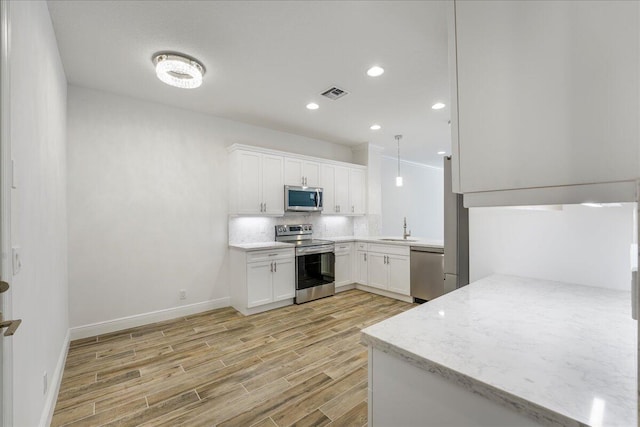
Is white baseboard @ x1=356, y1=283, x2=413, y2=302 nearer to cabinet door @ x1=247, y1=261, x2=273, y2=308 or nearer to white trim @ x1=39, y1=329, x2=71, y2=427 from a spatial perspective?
cabinet door @ x1=247, y1=261, x2=273, y2=308

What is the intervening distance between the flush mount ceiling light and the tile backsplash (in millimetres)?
2018

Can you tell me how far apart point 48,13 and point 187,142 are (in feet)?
6.18

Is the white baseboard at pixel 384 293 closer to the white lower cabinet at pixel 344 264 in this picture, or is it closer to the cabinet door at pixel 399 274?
the cabinet door at pixel 399 274

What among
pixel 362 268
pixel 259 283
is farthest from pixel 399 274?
pixel 259 283

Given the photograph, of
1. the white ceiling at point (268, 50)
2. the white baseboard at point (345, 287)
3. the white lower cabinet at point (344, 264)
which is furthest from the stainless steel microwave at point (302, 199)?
the white baseboard at point (345, 287)

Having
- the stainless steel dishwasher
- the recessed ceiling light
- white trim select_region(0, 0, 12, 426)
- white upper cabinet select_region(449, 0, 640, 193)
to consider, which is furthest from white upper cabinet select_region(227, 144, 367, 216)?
white upper cabinet select_region(449, 0, 640, 193)

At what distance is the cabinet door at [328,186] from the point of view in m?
5.05

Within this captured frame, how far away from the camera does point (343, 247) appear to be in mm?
4953

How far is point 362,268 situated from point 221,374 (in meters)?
3.06

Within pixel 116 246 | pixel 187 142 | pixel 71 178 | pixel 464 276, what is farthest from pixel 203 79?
pixel 464 276

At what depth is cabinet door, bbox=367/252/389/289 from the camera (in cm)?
Result: 459

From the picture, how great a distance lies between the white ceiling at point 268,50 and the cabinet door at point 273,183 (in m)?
0.73

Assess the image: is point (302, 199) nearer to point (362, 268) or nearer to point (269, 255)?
point (269, 255)

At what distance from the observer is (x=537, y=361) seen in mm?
792
